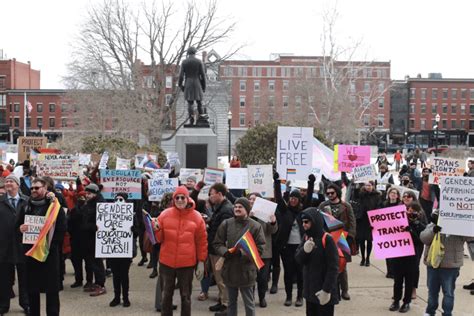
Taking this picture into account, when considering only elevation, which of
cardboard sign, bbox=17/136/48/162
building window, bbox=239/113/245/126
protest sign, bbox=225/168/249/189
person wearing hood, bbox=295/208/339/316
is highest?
building window, bbox=239/113/245/126

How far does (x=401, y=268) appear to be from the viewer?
7980 mm

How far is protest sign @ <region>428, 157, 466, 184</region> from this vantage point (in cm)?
1086

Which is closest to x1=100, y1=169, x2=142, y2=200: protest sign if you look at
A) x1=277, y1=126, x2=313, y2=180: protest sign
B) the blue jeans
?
x1=277, y1=126, x2=313, y2=180: protest sign

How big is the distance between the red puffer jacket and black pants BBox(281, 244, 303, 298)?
2.12m

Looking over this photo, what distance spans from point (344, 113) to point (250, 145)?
24318 mm

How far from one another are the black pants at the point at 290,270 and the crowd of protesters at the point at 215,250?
2cm

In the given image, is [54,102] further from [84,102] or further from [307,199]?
[307,199]

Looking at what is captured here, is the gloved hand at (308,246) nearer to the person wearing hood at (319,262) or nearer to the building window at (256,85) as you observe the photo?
the person wearing hood at (319,262)

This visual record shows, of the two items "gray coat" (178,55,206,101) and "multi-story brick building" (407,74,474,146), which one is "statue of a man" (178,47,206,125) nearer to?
"gray coat" (178,55,206,101)

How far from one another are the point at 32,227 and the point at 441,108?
89269 mm

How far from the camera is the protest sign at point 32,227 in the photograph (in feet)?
21.6

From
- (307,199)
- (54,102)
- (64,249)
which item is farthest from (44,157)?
(54,102)

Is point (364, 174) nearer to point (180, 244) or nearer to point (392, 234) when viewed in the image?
point (392, 234)

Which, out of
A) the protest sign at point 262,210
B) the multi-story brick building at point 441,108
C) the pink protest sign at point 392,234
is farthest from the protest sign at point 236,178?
the multi-story brick building at point 441,108
